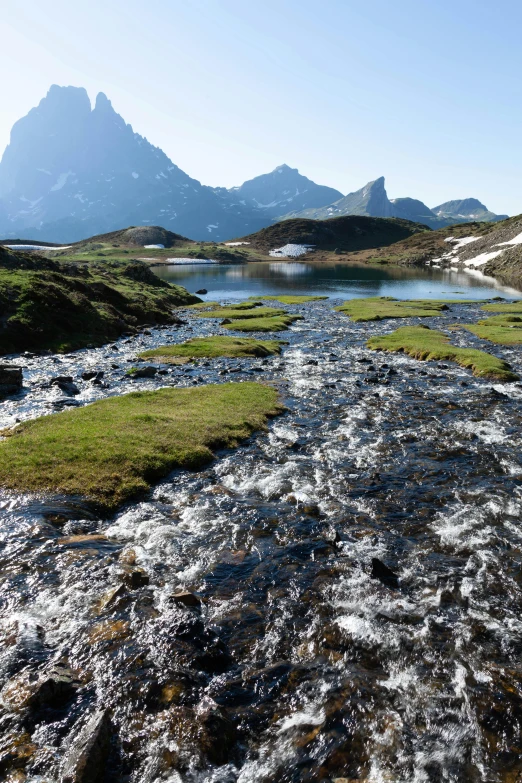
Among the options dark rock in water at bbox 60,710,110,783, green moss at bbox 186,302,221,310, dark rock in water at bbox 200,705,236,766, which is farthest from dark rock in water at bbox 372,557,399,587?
green moss at bbox 186,302,221,310

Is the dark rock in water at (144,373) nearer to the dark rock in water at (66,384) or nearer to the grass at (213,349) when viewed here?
the dark rock in water at (66,384)

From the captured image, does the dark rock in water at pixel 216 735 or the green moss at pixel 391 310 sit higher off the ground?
the green moss at pixel 391 310

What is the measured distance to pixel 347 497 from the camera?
1953 centimetres

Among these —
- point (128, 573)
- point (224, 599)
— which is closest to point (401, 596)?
point (224, 599)

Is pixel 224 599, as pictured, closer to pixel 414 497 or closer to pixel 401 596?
pixel 401 596

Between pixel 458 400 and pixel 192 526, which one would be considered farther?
pixel 458 400

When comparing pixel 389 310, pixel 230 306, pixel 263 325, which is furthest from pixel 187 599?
pixel 230 306

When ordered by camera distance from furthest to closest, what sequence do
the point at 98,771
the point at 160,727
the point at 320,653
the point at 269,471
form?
the point at 269,471, the point at 320,653, the point at 160,727, the point at 98,771

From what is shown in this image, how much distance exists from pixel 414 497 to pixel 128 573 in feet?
41.3

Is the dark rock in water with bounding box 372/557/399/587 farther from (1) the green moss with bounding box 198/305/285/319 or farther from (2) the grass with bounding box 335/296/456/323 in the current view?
(1) the green moss with bounding box 198/305/285/319

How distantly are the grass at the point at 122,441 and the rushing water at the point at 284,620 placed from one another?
4.14ft

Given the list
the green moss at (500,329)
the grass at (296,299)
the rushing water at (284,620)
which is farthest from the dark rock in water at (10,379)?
the grass at (296,299)

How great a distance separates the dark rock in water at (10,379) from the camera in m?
34.6

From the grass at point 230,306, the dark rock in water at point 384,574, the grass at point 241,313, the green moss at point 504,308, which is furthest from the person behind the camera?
the grass at point 230,306
